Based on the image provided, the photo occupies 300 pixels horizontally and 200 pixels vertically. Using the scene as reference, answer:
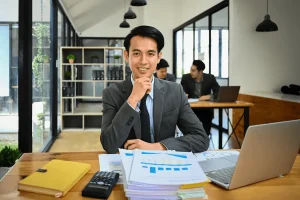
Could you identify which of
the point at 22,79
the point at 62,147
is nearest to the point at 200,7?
the point at 62,147

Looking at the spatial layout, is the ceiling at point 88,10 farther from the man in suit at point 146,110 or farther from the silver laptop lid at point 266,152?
the silver laptop lid at point 266,152

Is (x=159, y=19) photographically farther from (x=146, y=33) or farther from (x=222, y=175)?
(x=222, y=175)

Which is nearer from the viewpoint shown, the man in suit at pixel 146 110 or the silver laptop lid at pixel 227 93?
the man in suit at pixel 146 110

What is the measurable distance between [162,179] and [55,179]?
0.37 m

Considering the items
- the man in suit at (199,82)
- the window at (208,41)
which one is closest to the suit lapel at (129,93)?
the man in suit at (199,82)

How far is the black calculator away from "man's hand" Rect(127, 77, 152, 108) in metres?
0.47

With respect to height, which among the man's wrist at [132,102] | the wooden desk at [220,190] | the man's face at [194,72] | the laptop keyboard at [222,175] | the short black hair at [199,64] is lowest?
the wooden desk at [220,190]

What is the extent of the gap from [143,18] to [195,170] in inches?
415

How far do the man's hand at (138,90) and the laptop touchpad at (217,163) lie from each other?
420mm

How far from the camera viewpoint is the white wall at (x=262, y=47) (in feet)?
19.2

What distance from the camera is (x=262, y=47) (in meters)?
5.98

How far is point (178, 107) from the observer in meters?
1.76

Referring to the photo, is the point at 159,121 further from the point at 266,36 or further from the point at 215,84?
the point at 266,36

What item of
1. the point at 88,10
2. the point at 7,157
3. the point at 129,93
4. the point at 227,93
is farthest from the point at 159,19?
the point at 129,93
